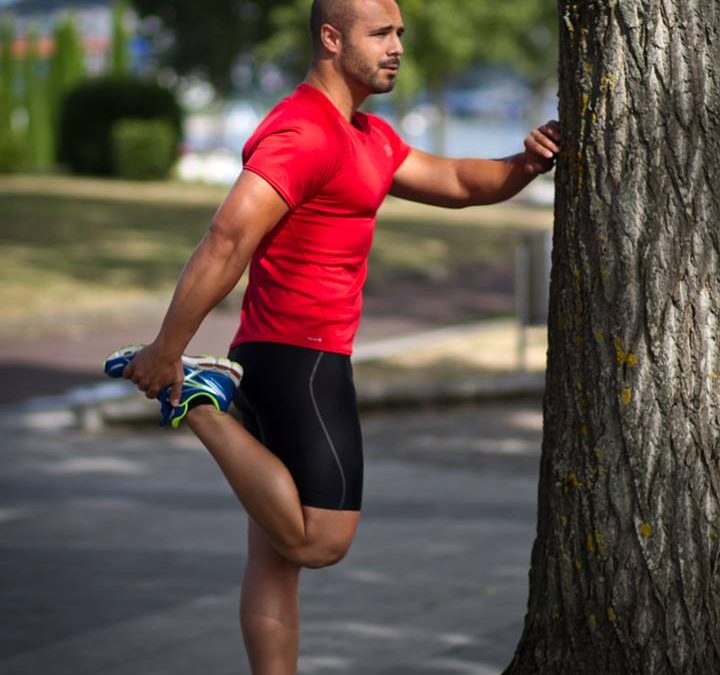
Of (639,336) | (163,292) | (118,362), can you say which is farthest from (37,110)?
(639,336)

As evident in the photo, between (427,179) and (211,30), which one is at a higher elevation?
(211,30)

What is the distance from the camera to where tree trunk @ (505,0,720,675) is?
3768 mm

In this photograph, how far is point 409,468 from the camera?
28.6 feet

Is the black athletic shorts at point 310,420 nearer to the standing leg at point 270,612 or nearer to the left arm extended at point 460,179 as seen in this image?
the standing leg at point 270,612

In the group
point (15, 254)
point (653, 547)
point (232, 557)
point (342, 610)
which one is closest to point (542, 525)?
point (653, 547)

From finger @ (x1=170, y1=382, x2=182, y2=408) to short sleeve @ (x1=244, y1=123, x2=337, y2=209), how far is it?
1.66 ft

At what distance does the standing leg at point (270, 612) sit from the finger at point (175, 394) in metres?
0.42

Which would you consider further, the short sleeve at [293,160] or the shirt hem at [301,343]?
the shirt hem at [301,343]

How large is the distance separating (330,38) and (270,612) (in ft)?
4.67

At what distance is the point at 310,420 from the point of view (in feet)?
13.0

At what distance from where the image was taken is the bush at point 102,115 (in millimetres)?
35000

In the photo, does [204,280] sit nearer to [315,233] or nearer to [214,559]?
[315,233]

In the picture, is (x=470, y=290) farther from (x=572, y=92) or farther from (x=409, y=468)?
(x=572, y=92)

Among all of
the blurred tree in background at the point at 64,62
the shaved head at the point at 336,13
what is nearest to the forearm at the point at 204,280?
the shaved head at the point at 336,13
